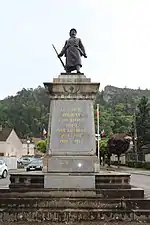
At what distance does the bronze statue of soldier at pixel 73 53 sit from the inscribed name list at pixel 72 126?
1268 millimetres

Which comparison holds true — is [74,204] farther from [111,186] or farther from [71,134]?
[71,134]

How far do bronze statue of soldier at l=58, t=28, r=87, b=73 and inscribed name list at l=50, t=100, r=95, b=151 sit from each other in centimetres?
127

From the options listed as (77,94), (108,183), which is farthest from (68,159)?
(77,94)

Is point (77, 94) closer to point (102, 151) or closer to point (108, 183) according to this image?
point (108, 183)

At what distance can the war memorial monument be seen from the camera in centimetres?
794

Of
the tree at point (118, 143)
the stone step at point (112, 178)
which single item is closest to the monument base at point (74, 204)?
the stone step at point (112, 178)

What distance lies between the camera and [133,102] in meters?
132

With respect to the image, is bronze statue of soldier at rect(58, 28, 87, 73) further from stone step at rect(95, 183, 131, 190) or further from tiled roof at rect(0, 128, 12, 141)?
tiled roof at rect(0, 128, 12, 141)

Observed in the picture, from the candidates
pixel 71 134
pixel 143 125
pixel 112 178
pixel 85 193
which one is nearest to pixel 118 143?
pixel 143 125

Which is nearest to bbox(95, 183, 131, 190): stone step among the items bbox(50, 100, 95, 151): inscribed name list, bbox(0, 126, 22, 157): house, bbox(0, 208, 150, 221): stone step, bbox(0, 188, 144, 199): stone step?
bbox(0, 188, 144, 199): stone step

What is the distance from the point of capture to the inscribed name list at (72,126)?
9844 mm

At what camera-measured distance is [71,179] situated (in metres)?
9.32

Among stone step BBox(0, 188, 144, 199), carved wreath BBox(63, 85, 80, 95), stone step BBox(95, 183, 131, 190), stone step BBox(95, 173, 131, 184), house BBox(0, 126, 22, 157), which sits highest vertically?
house BBox(0, 126, 22, 157)

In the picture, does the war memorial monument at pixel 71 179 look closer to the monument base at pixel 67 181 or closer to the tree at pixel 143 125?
the monument base at pixel 67 181
